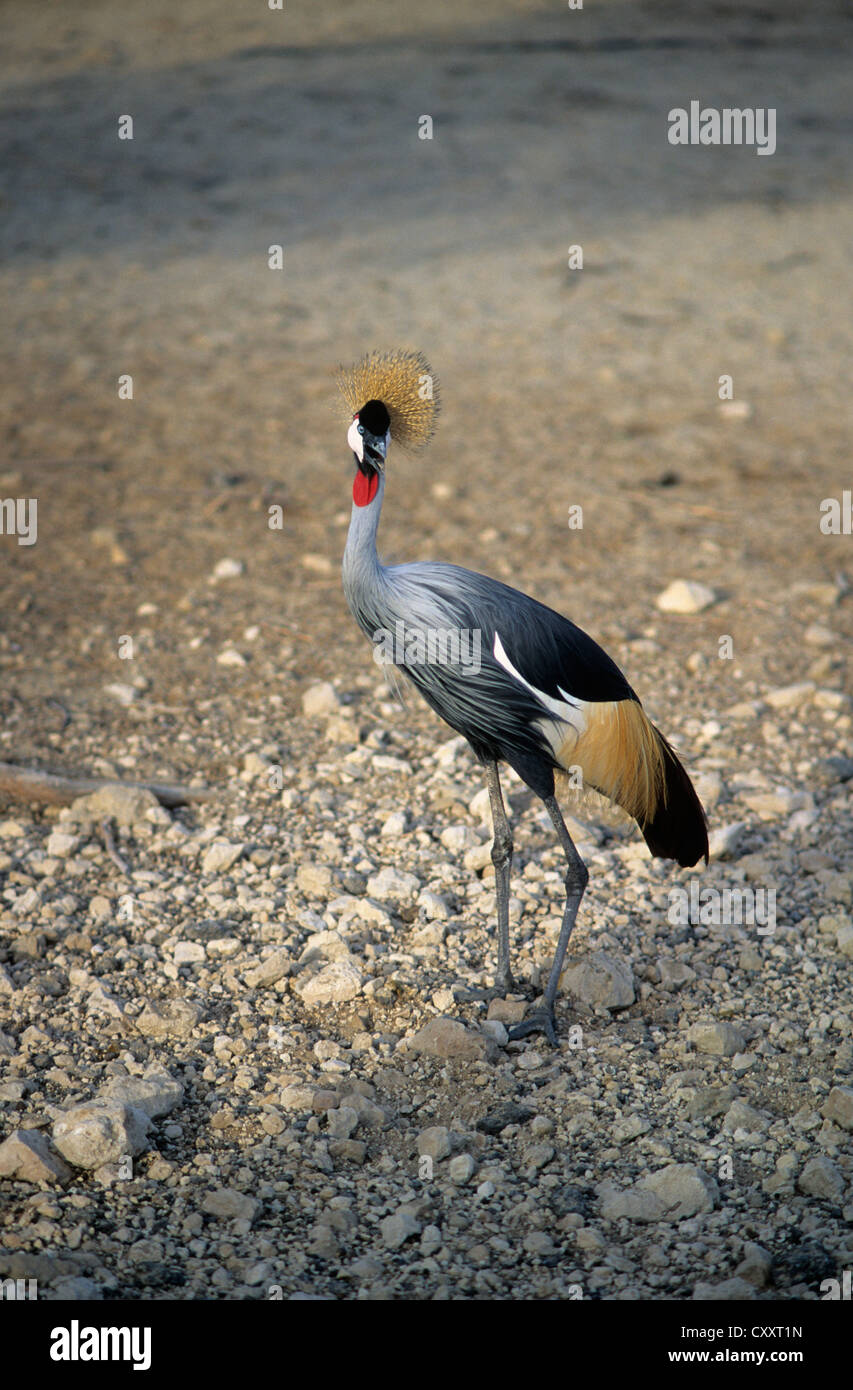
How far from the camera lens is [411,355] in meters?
3.95

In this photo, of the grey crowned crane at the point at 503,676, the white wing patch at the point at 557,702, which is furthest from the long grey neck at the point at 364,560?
the white wing patch at the point at 557,702

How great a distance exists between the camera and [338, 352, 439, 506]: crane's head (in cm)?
378

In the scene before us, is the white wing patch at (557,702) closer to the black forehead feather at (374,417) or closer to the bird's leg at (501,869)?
the bird's leg at (501,869)

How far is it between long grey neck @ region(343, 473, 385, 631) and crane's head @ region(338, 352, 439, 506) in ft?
0.12

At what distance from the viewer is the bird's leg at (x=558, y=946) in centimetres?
402

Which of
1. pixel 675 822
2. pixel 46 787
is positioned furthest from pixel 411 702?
pixel 675 822

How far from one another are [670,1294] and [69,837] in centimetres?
264

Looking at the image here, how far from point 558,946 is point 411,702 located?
197cm

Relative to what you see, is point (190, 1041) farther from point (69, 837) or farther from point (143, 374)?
point (143, 374)

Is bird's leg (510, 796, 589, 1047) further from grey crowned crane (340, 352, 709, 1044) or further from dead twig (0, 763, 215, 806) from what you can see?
dead twig (0, 763, 215, 806)

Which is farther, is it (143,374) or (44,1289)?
(143,374)

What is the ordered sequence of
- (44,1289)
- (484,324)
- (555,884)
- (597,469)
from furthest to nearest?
(484,324) → (597,469) → (555,884) → (44,1289)

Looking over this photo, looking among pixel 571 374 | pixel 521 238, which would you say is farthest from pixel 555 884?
pixel 521 238

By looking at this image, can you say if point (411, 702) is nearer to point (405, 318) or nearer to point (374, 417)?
point (374, 417)
